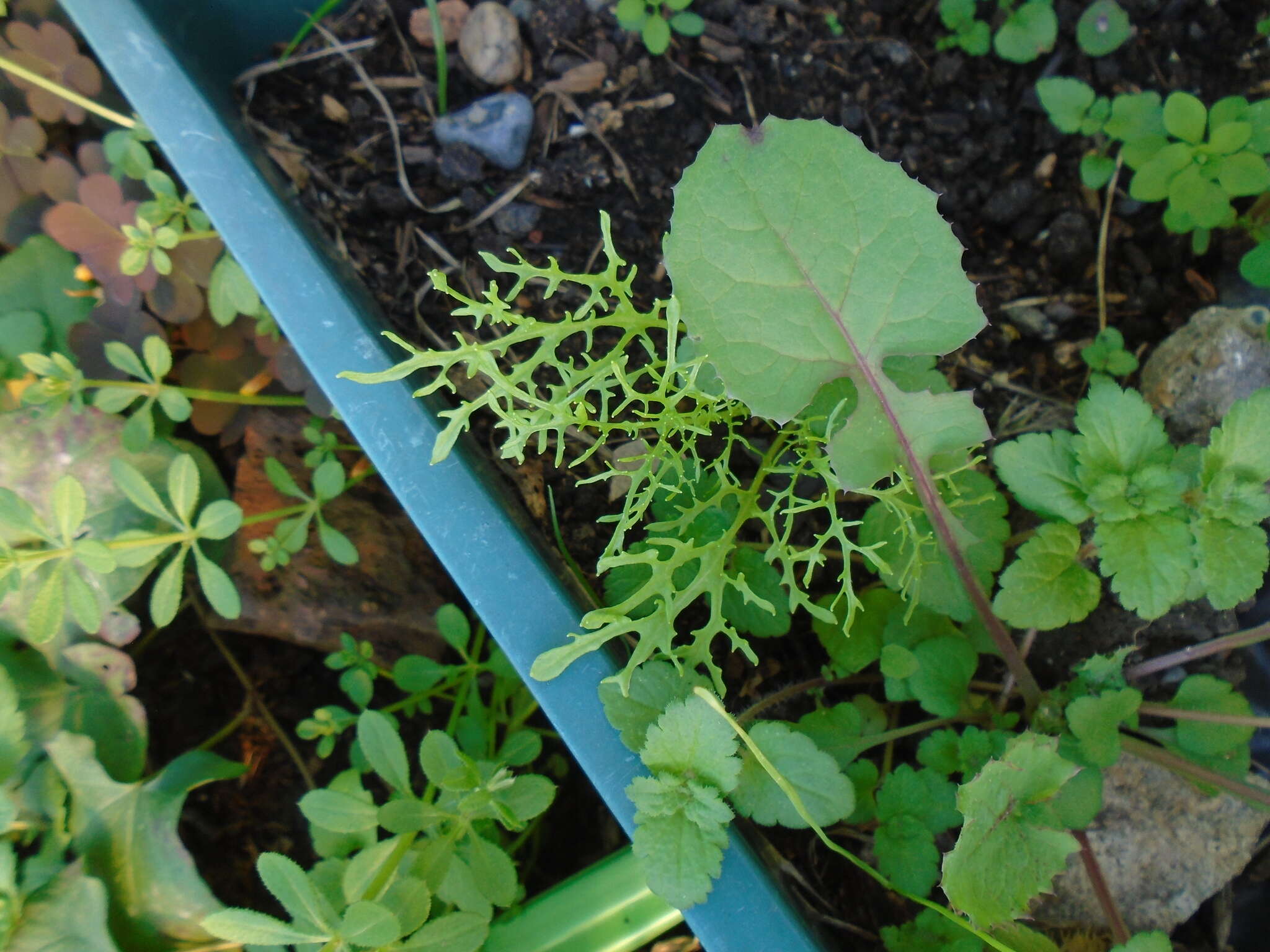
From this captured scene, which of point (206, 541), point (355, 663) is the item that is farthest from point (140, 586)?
point (355, 663)

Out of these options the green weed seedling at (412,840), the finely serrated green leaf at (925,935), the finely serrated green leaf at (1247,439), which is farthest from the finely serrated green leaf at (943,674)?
the green weed seedling at (412,840)

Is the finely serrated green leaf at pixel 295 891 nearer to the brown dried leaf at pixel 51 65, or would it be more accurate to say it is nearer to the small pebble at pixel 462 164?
the small pebble at pixel 462 164

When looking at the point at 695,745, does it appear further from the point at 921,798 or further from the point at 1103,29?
the point at 1103,29

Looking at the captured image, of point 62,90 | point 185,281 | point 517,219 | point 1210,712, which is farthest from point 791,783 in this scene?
point 62,90

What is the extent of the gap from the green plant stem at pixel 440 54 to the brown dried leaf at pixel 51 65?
52 cm

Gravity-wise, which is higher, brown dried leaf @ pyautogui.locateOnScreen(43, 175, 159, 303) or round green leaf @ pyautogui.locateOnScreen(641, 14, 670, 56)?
round green leaf @ pyautogui.locateOnScreen(641, 14, 670, 56)

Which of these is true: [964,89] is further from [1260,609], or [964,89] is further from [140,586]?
[140,586]

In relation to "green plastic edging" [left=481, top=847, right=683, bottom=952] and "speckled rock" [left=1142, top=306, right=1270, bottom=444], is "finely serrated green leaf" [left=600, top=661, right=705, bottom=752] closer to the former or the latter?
"green plastic edging" [left=481, top=847, right=683, bottom=952]

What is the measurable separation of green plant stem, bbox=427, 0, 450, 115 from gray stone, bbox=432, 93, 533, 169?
0.03 m

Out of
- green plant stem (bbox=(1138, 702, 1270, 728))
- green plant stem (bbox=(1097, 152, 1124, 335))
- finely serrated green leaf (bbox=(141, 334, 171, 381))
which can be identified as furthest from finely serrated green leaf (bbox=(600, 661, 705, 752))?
green plant stem (bbox=(1097, 152, 1124, 335))

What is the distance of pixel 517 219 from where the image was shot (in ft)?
4.33

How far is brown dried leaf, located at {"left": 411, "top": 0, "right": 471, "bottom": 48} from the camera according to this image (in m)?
1.37

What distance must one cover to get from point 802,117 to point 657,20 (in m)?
0.28

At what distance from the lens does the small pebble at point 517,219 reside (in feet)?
4.33
